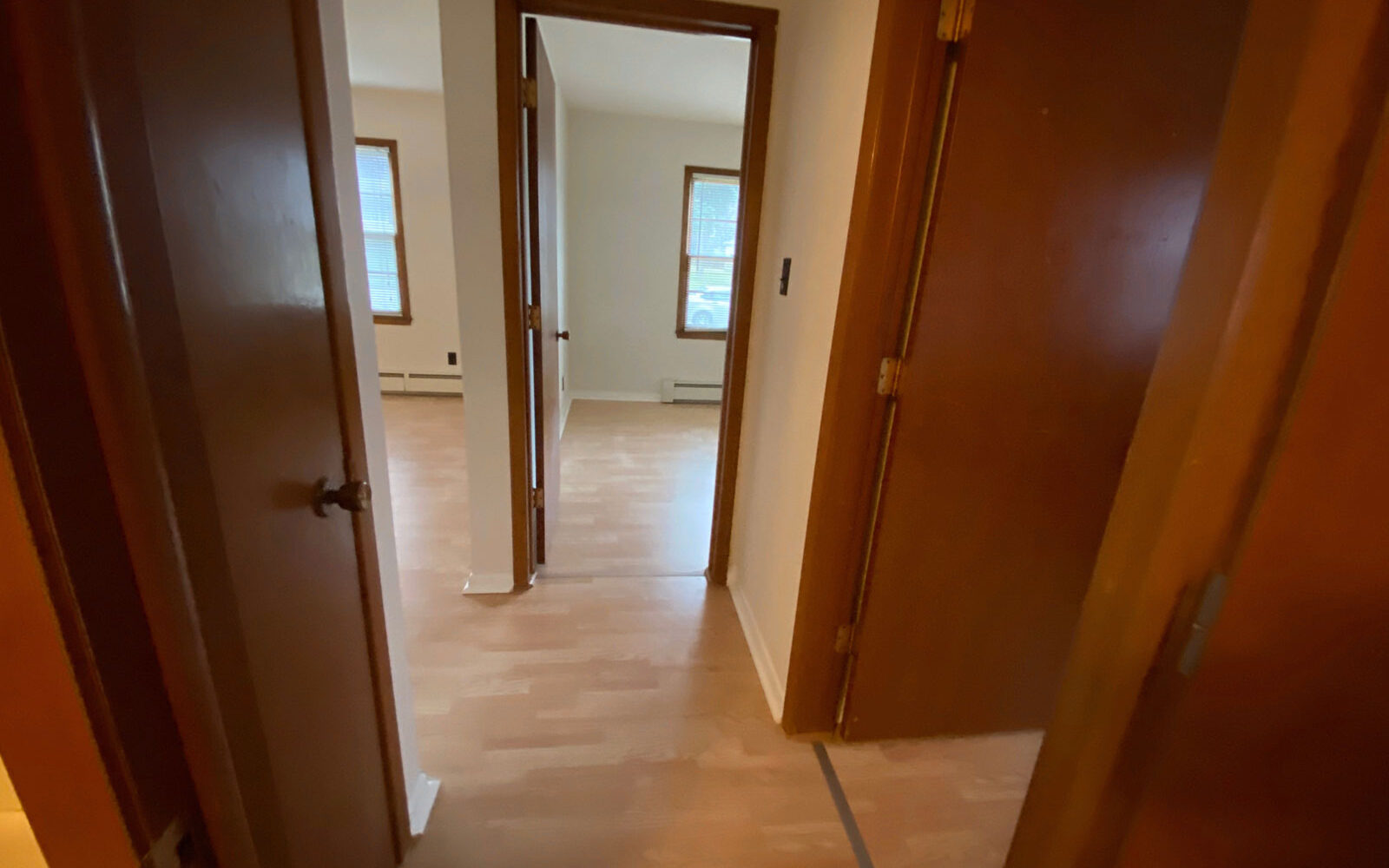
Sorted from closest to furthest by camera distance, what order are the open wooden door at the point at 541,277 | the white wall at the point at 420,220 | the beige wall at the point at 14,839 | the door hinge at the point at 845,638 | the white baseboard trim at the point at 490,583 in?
1. the beige wall at the point at 14,839
2. the door hinge at the point at 845,638
3. the open wooden door at the point at 541,277
4. the white baseboard trim at the point at 490,583
5. the white wall at the point at 420,220

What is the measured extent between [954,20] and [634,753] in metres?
1.93

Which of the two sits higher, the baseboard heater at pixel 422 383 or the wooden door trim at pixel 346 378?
the wooden door trim at pixel 346 378

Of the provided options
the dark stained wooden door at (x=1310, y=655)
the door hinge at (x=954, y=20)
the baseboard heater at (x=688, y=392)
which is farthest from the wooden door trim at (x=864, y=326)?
the baseboard heater at (x=688, y=392)

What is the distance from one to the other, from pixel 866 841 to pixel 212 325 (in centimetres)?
169

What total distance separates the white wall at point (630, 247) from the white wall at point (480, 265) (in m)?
3.05

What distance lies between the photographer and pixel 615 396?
5.46 meters

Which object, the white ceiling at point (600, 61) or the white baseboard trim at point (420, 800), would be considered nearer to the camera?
the white baseboard trim at point (420, 800)

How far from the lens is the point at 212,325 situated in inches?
23.9

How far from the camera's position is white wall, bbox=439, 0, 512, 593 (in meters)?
1.84

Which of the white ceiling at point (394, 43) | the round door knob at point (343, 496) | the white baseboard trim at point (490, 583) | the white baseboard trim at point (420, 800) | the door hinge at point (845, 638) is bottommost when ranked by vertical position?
the white baseboard trim at point (420, 800)

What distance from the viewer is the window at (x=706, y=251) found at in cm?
Answer: 506

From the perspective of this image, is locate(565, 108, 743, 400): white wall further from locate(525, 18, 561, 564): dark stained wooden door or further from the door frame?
the door frame

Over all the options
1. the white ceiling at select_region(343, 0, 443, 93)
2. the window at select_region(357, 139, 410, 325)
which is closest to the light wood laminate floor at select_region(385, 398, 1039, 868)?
the white ceiling at select_region(343, 0, 443, 93)

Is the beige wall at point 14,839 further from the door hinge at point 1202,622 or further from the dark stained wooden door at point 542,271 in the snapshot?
the dark stained wooden door at point 542,271
